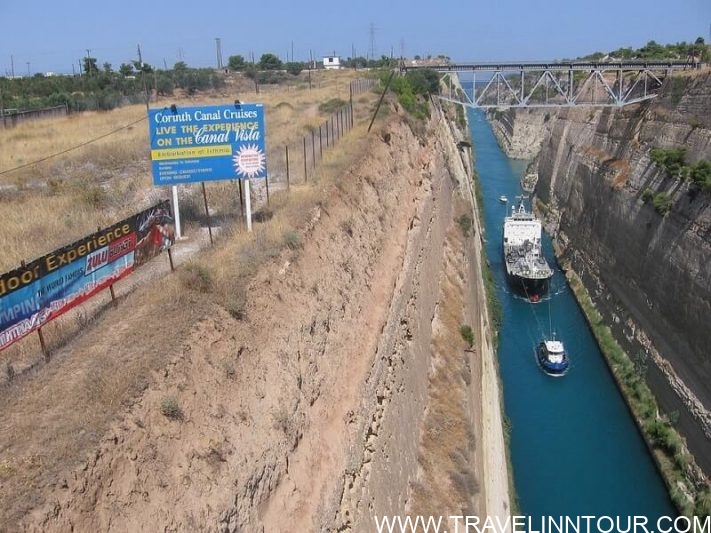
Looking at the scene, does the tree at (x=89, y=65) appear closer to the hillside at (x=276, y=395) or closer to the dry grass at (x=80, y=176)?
the dry grass at (x=80, y=176)

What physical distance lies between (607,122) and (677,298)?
20373mm

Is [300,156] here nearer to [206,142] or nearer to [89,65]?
[206,142]

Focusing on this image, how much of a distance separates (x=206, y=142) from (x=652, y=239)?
2163 centimetres

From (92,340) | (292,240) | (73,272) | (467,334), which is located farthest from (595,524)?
(73,272)

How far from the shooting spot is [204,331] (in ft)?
29.3

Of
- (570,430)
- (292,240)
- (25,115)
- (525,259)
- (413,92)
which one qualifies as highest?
(413,92)

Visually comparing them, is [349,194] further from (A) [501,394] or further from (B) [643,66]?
(B) [643,66]

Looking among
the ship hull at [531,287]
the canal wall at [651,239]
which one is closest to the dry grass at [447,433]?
the canal wall at [651,239]

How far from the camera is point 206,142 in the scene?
512 inches

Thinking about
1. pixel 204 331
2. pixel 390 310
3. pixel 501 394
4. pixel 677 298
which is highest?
pixel 204 331

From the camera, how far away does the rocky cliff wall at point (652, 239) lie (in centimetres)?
2202

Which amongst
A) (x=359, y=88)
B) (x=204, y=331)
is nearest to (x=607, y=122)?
(x=359, y=88)

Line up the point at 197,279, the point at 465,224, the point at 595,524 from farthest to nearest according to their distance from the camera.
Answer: the point at 465,224
the point at 595,524
the point at 197,279

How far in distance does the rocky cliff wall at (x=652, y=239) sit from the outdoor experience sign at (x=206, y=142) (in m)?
16.7
